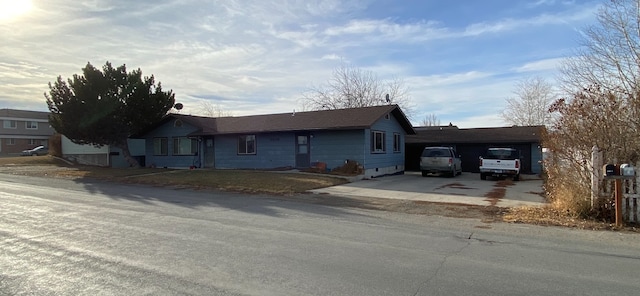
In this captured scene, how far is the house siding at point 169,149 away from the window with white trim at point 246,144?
12.5ft

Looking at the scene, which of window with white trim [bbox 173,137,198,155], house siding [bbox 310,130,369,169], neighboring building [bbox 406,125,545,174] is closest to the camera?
house siding [bbox 310,130,369,169]

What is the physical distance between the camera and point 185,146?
2911 cm

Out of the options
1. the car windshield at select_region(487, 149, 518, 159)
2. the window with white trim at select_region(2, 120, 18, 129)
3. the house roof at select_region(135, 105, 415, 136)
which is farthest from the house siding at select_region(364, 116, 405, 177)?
the window with white trim at select_region(2, 120, 18, 129)

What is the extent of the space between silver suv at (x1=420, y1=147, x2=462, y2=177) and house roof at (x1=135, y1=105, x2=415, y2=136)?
336 cm

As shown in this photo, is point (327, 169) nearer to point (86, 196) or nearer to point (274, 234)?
point (86, 196)

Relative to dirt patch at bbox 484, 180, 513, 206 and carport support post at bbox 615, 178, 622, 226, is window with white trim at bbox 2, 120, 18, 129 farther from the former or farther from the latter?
carport support post at bbox 615, 178, 622, 226

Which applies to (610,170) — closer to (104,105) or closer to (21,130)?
(104,105)

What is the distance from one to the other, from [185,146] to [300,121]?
9.17 metres

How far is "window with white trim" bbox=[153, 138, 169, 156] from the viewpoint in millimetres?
30078

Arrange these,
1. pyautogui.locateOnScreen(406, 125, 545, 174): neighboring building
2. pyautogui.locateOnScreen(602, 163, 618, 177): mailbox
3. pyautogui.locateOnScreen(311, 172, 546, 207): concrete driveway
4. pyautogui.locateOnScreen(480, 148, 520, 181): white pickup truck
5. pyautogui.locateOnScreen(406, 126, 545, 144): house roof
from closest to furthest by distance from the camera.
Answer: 1. pyautogui.locateOnScreen(602, 163, 618, 177): mailbox
2. pyautogui.locateOnScreen(311, 172, 546, 207): concrete driveway
3. pyautogui.locateOnScreen(480, 148, 520, 181): white pickup truck
4. pyautogui.locateOnScreen(406, 125, 545, 174): neighboring building
5. pyautogui.locateOnScreen(406, 126, 545, 144): house roof

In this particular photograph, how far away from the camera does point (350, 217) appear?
10.2 meters

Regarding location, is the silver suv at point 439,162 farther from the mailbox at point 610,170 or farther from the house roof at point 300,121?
the mailbox at point 610,170

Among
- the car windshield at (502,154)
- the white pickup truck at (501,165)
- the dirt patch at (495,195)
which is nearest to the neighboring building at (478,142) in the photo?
the car windshield at (502,154)

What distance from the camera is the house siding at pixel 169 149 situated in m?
28.8
